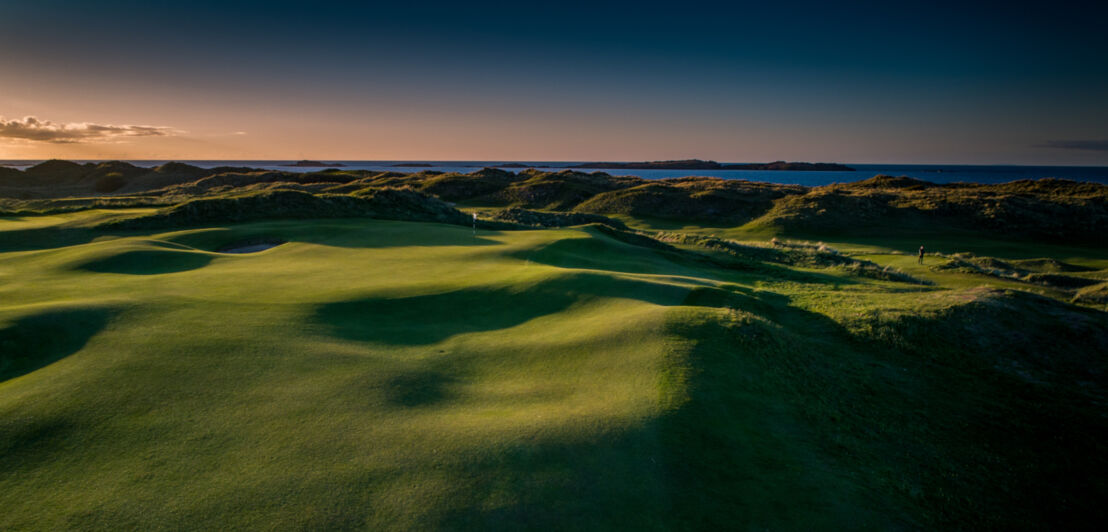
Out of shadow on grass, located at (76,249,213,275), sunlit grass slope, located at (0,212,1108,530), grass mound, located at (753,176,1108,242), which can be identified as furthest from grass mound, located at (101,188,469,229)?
grass mound, located at (753,176,1108,242)

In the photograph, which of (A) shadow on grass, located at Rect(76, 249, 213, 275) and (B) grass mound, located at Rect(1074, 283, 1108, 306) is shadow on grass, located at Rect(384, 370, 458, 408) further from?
(B) grass mound, located at Rect(1074, 283, 1108, 306)

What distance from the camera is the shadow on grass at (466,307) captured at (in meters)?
10.7

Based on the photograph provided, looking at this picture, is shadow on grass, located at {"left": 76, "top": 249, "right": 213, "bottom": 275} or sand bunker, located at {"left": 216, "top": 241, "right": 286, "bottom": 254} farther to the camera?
sand bunker, located at {"left": 216, "top": 241, "right": 286, "bottom": 254}

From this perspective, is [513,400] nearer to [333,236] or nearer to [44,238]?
[333,236]

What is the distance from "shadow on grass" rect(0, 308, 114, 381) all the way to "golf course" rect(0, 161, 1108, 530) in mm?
49

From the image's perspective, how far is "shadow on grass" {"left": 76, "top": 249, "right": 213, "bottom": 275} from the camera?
1525cm

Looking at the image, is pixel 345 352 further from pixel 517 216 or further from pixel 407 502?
pixel 517 216

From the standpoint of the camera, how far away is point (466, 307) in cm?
1266

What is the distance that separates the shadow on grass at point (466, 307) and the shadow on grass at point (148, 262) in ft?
28.7

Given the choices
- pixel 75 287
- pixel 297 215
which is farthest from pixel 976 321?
pixel 297 215

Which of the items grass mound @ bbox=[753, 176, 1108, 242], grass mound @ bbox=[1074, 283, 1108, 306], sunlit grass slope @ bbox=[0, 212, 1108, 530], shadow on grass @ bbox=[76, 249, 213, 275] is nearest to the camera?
sunlit grass slope @ bbox=[0, 212, 1108, 530]

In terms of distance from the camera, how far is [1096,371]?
38.5 feet

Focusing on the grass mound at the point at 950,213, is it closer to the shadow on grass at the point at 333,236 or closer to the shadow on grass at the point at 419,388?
the shadow on grass at the point at 333,236

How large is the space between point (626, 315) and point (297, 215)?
29.2m
